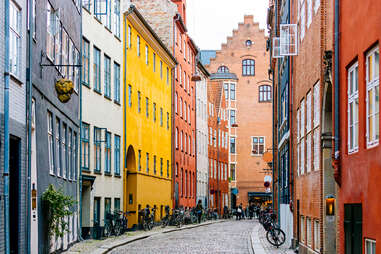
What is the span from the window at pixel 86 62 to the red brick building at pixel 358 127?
1681 cm

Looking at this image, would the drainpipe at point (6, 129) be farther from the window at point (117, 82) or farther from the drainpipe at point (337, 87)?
the window at point (117, 82)

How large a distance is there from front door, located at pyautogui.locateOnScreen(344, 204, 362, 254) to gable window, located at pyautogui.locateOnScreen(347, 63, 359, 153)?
3.25 ft

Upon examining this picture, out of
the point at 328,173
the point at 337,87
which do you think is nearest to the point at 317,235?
the point at 328,173

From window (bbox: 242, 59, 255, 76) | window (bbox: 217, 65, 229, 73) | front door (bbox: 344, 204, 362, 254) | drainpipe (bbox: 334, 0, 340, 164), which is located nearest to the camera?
front door (bbox: 344, 204, 362, 254)

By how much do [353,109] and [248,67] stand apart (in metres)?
74.1

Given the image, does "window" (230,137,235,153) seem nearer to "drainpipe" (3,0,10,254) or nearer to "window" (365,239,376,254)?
"drainpipe" (3,0,10,254)

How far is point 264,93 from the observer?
8681 centimetres

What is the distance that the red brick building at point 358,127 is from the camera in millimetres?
10969

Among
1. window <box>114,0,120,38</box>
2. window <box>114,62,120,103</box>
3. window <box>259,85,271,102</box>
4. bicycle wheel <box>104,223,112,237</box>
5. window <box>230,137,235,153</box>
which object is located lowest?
bicycle wheel <box>104,223,112,237</box>

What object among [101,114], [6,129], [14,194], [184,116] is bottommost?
[14,194]

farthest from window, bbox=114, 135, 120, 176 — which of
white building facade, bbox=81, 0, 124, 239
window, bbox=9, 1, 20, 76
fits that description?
window, bbox=9, 1, 20, 76

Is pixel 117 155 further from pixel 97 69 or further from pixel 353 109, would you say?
pixel 353 109

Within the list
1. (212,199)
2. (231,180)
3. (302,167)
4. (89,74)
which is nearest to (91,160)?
(89,74)

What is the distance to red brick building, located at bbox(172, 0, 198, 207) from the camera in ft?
183
